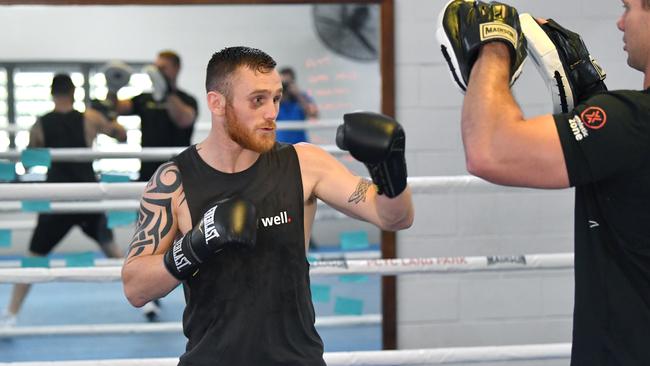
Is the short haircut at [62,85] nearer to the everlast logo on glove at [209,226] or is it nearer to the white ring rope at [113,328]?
the white ring rope at [113,328]

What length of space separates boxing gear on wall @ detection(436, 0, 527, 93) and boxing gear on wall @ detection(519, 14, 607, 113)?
137 mm

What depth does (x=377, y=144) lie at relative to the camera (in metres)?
1.62

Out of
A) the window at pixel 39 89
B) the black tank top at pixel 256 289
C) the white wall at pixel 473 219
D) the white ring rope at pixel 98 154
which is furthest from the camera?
the window at pixel 39 89

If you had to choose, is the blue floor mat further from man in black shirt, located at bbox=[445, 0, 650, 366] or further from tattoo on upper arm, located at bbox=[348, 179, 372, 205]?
man in black shirt, located at bbox=[445, 0, 650, 366]

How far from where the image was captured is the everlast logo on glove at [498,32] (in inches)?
53.5

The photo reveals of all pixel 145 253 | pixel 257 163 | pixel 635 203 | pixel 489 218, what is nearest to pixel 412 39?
pixel 489 218

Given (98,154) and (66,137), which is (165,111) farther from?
(98,154)

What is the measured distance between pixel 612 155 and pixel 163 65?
Answer: 369 cm

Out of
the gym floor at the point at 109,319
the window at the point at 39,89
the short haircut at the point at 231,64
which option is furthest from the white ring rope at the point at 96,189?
the window at the point at 39,89

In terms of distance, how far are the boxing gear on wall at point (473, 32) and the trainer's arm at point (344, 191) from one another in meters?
0.50

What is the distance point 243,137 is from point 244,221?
0.28 meters

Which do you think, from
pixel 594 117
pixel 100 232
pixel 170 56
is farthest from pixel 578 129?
pixel 100 232

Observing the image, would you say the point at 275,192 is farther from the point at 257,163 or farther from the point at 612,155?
the point at 612,155

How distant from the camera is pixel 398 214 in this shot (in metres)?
1.84
